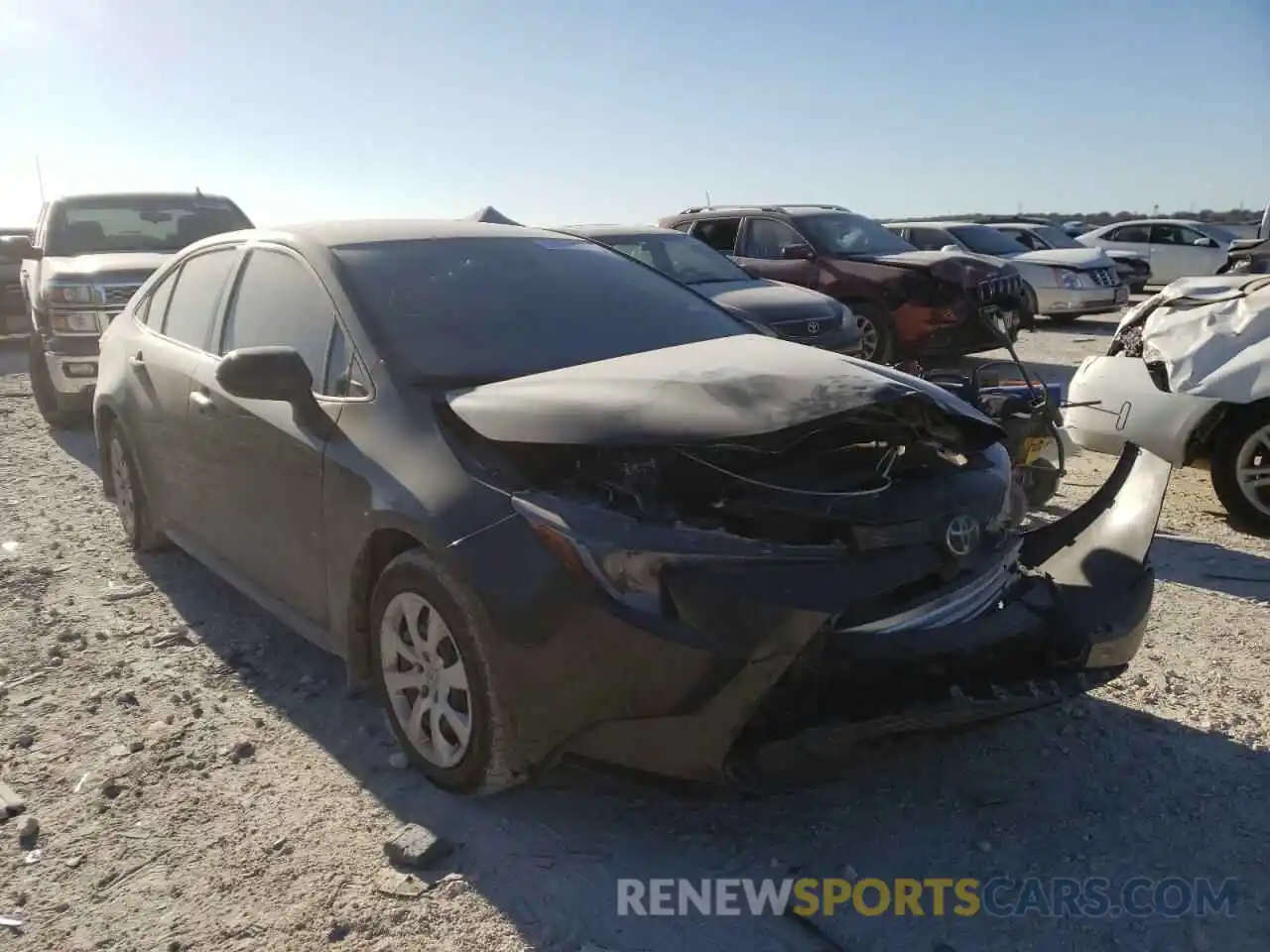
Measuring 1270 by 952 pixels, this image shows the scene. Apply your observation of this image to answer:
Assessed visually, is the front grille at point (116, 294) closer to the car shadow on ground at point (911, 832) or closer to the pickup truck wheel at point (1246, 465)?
the car shadow on ground at point (911, 832)

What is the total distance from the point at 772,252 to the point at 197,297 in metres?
7.66

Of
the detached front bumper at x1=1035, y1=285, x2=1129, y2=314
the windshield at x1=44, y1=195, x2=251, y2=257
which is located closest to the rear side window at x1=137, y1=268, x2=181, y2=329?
the windshield at x1=44, y1=195, x2=251, y2=257

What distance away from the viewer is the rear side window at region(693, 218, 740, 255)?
11633mm

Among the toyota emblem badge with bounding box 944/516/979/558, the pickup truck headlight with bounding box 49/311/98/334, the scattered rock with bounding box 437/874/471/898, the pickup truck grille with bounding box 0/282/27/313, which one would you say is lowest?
the pickup truck grille with bounding box 0/282/27/313

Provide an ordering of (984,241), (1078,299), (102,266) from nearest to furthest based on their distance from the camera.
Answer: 1. (102,266)
2. (1078,299)
3. (984,241)

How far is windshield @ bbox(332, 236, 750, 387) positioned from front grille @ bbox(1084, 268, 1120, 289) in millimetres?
12019

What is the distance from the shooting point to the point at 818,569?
2584 millimetres

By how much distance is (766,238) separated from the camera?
447 inches

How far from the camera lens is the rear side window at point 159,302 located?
4.95m

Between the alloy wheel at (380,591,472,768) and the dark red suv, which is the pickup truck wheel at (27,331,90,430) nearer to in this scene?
the dark red suv

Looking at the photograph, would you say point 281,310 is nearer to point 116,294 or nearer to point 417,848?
point 417,848

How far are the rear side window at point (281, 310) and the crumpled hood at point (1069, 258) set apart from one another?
12846 millimetres

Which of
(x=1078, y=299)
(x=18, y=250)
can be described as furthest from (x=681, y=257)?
(x=1078, y=299)

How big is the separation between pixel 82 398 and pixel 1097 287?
495 inches
